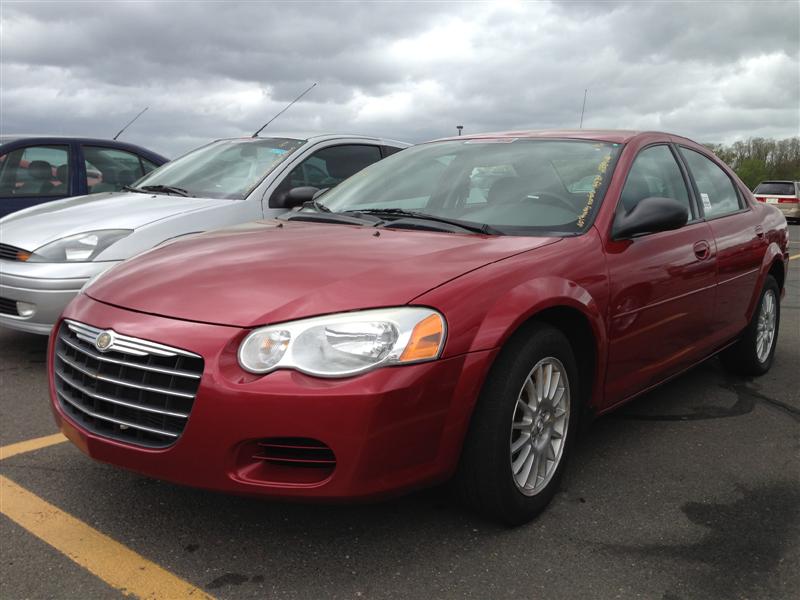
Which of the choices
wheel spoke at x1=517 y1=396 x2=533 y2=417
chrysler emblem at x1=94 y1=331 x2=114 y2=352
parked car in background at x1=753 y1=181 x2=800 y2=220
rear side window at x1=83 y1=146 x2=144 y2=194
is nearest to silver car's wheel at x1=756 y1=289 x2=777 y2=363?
wheel spoke at x1=517 y1=396 x2=533 y2=417

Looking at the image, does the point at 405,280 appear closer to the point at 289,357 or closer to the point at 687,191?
the point at 289,357

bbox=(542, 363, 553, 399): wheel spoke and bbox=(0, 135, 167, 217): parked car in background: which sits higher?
bbox=(0, 135, 167, 217): parked car in background

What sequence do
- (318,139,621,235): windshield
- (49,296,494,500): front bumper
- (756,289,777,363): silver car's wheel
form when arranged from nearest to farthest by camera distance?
(49,296,494,500): front bumper < (318,139,621,235): windshield < (756,289,777,363): silver car's wheel

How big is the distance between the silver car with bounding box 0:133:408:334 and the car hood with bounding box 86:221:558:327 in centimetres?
137

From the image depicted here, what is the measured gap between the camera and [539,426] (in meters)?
2.79

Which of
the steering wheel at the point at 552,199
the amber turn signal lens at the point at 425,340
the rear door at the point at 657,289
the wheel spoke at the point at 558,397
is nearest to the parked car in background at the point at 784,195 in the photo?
the rear door at the point at 657,289

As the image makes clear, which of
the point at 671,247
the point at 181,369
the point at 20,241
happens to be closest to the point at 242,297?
the point at 181,369

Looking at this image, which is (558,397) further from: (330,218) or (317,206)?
(317,206)

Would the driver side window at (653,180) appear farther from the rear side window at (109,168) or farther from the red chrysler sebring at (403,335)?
the rear side window at (109,168)

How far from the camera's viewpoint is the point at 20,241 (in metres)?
4.79

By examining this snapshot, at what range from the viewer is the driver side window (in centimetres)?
345

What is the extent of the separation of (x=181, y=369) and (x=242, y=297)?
30cm

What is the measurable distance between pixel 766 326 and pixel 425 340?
3422 millimetres

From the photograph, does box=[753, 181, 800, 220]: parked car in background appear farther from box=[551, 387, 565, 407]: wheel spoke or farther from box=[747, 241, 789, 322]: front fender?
box=[551, 387, 565, 407]: wheel spoke
